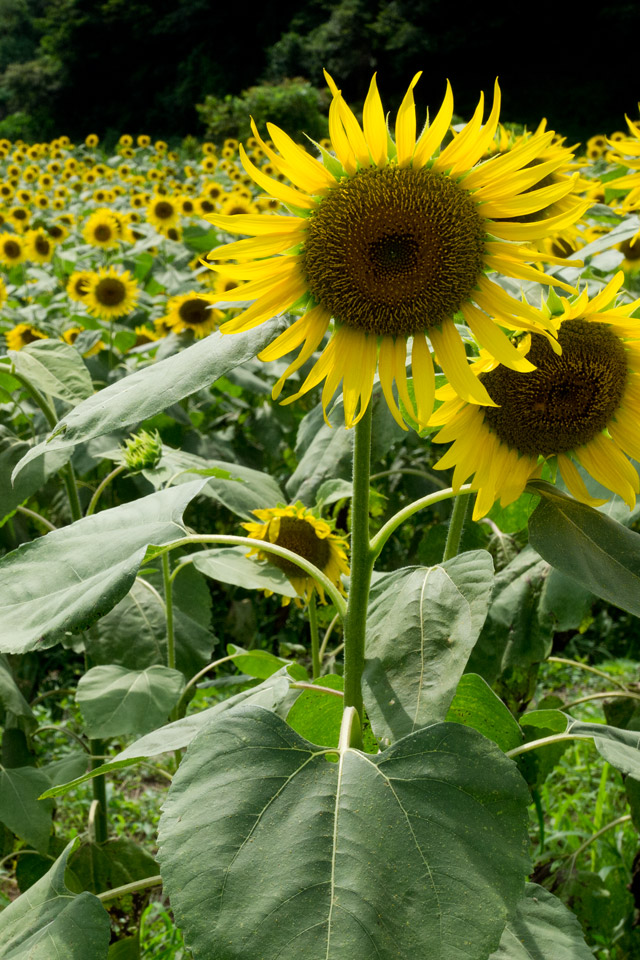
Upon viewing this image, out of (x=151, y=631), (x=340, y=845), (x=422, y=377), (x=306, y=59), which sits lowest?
(x=151, y=631)

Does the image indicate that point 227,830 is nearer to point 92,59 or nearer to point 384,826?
point 384,826

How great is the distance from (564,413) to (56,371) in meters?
0.86

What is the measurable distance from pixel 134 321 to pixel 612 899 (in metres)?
3.13

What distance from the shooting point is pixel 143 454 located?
160 centimetres

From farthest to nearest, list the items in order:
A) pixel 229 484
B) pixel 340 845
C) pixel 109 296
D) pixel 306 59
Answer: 1. pixel 306 59
2. pixel 109 296
3. pixel 229 484
4. pixel 340 845

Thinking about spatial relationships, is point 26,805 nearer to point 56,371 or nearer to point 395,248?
point 56,371

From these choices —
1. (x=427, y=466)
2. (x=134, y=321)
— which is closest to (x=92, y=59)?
(x=134, y=321)

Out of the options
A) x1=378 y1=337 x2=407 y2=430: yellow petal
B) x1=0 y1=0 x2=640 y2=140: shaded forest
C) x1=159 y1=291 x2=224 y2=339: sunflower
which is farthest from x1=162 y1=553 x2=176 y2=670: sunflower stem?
x1=0 y1=0 x2=640 y2=140: shaded forest

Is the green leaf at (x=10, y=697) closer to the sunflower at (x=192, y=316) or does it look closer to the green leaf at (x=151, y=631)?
the green leaf at (x=151, y=631)

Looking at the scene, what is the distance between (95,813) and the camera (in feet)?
5.17

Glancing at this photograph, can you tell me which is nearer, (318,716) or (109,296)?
(318,716)

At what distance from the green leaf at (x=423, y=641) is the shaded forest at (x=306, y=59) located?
59.0ft

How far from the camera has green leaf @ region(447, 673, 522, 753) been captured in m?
1.05

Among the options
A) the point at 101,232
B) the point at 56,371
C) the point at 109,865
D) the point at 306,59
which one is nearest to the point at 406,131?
the point at 56,371
